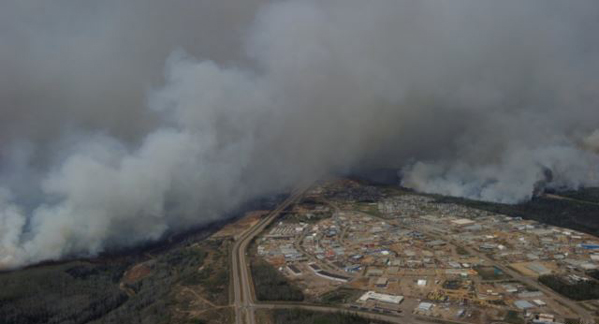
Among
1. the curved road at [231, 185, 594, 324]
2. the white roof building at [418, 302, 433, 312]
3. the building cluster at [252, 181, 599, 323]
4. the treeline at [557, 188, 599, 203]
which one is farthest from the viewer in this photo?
the treeline at [557, 188, 599, 203]

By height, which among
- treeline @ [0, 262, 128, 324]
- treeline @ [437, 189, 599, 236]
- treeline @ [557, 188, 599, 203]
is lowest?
treeline @ [0, 262, 128, 324]

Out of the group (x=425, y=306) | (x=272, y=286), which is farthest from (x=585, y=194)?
(x=272, y=286)

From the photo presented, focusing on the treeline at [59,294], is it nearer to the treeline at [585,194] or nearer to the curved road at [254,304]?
the curved road at [254,304]

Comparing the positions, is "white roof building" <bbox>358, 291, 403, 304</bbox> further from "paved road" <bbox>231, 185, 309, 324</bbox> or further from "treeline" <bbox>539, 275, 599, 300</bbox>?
"treeline" <bbox>539, 275, 599, 300</bbox>

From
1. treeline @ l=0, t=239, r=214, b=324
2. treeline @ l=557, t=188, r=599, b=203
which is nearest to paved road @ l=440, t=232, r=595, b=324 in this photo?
treeline @ l=0, t=239, r=214, b=324

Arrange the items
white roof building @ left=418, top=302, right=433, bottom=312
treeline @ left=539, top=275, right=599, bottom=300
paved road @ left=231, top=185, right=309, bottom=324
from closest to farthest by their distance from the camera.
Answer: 1. white roof building @ left=418, top=302, right=433, bottom=312
2. paved road @ left=231, top=185, right=309, bottom=324
3. treeline @ left=539, top=275, right=599, bottom=300

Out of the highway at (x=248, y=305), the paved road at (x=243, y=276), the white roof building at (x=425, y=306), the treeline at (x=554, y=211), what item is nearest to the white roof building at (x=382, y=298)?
the white roof building at (x=425, y=306)
